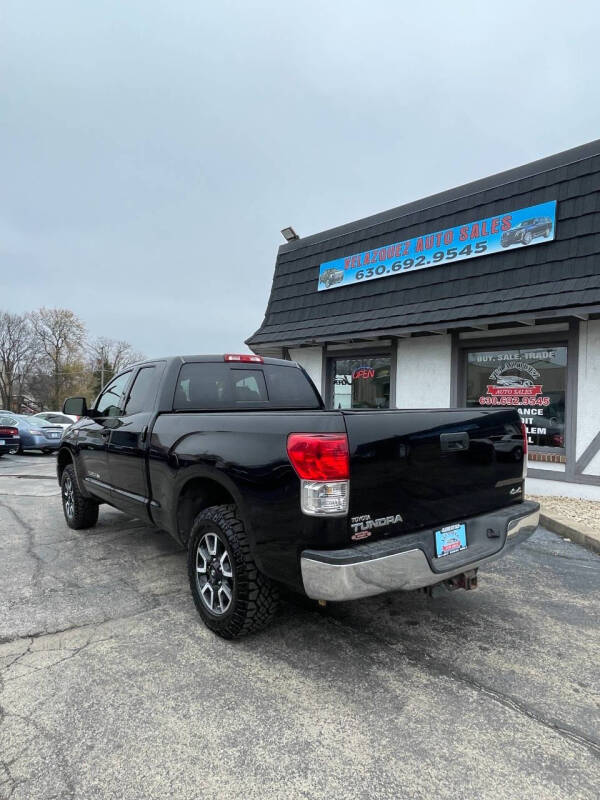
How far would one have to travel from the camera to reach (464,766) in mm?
1965

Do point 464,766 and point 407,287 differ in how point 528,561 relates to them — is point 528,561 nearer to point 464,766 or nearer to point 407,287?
point 464,766

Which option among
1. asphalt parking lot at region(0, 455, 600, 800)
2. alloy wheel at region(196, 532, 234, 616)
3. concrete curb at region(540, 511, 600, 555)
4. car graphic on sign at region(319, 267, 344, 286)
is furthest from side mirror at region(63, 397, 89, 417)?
car graphic on sign at region(319, 267, 344, 286)

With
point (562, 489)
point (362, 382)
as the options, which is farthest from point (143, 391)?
point (362, 382)

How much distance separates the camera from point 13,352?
58594mm

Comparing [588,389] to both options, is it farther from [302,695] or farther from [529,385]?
[302,695]

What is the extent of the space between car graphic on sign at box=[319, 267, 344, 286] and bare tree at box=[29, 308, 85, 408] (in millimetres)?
53135

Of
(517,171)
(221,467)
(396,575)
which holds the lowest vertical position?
(396,575)

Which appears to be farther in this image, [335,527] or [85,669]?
[85,669]

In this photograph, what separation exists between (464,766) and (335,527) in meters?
1.07

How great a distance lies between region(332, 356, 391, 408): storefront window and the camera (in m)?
9.91

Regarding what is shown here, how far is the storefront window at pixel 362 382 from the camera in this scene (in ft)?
32.5

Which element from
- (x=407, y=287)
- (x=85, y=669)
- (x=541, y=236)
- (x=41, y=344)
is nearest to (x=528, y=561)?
(x=85, y=669)

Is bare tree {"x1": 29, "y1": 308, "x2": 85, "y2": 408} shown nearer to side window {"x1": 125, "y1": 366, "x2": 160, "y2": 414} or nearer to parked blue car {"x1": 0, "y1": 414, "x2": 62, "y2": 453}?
parked blue car {"x1": 0, "y1": 414, "x2": 62, "y2": 453}

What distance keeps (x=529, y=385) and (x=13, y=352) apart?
209 feet
